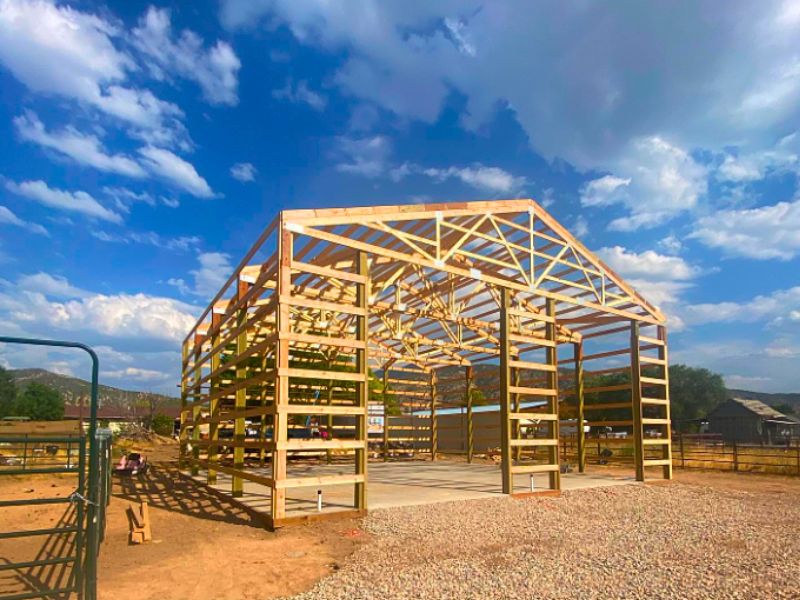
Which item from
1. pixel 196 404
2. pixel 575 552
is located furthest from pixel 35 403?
pixel 575 552

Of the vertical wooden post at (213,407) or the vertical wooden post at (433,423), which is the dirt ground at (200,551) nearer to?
the vertical wooden post at (213,407)

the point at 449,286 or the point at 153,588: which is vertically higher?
the point at 449,286

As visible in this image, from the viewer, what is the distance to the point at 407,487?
11.7 m

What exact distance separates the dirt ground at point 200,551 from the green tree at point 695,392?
2324 inches

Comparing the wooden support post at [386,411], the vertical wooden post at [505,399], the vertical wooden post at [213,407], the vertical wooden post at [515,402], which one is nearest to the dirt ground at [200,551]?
the vertical wooden post at [213,407]

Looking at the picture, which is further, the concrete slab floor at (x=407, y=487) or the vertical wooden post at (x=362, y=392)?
the concrete slab floor at (x=407, y=487)

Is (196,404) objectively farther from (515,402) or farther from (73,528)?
(73,528)

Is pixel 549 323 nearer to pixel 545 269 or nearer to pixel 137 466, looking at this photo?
pixel 545 269

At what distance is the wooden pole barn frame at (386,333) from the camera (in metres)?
8.53

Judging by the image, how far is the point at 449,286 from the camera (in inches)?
595

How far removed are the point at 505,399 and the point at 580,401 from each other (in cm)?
572

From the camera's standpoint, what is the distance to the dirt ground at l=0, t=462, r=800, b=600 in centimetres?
541

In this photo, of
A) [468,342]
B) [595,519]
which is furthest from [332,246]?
[468,342]

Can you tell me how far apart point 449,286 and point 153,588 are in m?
10.8
